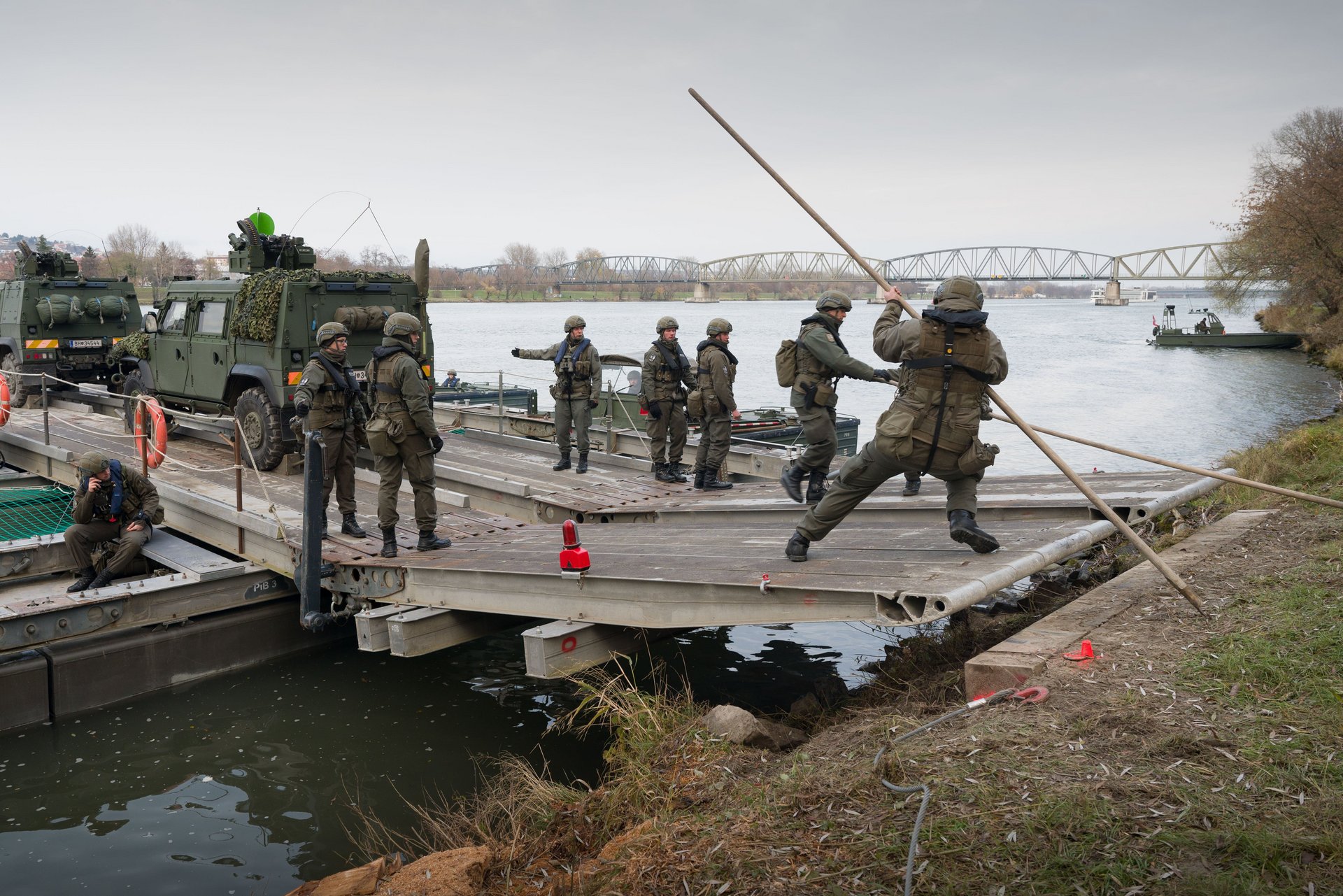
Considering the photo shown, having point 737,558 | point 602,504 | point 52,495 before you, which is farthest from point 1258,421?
point 52,495

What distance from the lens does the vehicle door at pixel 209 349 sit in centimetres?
1240

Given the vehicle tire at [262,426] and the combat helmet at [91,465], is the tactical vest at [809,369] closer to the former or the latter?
the vehicle tire at [262,426]

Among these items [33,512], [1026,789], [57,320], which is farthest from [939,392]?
[57,320]

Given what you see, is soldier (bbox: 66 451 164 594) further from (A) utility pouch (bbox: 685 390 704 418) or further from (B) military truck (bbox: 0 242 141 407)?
(B) military truck (bbox: 0 242 141 407)

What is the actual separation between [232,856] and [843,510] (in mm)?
4304

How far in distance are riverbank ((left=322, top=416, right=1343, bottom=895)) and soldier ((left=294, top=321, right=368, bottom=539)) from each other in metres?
3.74

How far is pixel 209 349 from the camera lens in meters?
12.6

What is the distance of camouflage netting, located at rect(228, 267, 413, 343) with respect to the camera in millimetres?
11555

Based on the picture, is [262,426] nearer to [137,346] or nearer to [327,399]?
[327,399]

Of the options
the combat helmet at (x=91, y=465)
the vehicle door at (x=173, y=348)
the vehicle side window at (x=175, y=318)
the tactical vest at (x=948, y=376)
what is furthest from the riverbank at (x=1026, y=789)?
the vehicle side window at (x=175, y=318)

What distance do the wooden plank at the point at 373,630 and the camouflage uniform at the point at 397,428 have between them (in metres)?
0.81

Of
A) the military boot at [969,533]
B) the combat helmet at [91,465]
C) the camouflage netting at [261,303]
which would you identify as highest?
the camouflage netting at [261,303]

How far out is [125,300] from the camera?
63.9ft

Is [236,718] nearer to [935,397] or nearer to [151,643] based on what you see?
[151,643]
